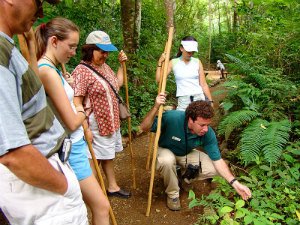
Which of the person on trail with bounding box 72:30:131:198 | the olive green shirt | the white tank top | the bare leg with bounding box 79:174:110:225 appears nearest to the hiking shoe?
the olive green shirt

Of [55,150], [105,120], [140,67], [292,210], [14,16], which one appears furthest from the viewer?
[140,67]

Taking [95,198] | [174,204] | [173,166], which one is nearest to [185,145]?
[173,166]

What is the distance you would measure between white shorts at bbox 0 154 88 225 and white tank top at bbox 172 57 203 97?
133 inches

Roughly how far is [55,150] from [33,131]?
0.68ft

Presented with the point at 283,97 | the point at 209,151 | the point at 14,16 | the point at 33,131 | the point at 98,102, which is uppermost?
the point at 14,16

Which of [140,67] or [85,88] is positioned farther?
[140,67]

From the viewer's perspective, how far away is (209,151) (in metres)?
3.57

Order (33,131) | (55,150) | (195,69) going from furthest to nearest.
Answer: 1. (195,69)
2. (55,150)
3. (33,131)

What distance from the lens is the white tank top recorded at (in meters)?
4.61

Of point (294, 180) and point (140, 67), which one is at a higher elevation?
point (140, 67)

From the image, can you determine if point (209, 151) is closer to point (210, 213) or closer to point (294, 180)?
point (210, 213)

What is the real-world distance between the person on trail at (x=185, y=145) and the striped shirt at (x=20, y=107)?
7.12 ft

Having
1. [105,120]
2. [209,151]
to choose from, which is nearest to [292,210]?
[209,151]

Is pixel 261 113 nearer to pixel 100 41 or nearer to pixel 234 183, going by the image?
pixel 234 183
